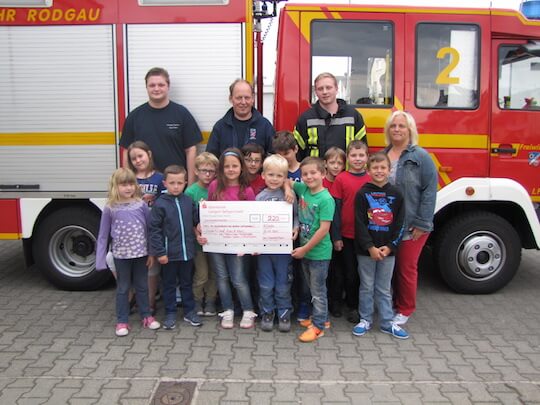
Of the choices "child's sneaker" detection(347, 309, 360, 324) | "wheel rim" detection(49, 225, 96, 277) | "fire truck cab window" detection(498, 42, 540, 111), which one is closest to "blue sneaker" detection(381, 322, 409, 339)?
"child's sneaker" detection(347, 309, 360, 324)

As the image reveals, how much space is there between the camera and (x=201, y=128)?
4594 mm

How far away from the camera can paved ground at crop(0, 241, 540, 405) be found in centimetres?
312

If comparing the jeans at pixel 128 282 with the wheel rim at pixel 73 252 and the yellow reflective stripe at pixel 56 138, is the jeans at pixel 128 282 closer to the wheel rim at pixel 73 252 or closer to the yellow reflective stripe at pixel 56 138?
the wheel rim at pixel 73 252

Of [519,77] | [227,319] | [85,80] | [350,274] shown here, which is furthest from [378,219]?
[85,80]

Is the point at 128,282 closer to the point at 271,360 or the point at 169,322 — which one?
the point at 169,322

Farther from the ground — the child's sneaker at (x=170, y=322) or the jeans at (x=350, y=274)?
the jeans at (x=350, y=274)

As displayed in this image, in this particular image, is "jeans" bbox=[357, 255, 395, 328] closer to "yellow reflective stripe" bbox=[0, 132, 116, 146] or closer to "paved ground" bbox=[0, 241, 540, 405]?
"paved ground" bbox=[0, 241, 540, 405]

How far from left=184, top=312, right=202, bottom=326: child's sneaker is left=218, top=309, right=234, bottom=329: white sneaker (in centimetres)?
19

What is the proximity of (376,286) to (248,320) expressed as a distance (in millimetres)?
1052

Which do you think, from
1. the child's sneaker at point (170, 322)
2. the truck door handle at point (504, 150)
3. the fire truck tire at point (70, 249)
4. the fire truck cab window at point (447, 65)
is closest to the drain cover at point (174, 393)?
the child's sneaker at point (170, 322)

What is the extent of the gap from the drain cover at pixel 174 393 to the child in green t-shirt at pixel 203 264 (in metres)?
1.13

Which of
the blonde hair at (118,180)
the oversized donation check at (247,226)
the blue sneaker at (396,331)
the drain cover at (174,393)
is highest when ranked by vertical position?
the blonde hair at (118,180)

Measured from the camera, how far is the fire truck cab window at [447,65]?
4.52m

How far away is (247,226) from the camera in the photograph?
395 centimetres
